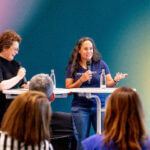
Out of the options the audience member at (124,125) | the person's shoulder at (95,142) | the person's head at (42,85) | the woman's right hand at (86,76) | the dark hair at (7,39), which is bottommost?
the person's shoulder at (95,142)

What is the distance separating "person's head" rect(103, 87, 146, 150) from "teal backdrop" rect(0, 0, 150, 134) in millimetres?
3202

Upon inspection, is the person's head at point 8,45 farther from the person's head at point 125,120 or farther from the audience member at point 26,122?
the person's head at point 125,120

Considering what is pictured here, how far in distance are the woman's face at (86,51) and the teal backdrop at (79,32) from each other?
1126 millimetres

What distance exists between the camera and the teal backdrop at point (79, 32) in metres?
4.75

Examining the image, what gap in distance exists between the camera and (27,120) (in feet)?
5.00

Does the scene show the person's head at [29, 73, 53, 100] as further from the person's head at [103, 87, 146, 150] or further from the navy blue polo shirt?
the navy blue polo shirt

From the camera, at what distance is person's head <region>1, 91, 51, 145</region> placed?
152cm

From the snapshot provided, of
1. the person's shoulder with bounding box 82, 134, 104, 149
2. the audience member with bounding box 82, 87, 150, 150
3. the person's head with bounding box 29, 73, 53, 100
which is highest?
the person's head with bounding box 29, 73, 53, 100

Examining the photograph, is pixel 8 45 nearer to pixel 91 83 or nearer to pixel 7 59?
pixel 7 59

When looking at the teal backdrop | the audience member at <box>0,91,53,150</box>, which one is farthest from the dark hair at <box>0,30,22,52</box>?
the audience member at <box>0,91,53,150</box>

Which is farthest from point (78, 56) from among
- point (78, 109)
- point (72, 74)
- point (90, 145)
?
point (90, 145)

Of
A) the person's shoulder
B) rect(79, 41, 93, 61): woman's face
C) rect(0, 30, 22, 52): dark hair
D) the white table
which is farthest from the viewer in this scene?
rect(79, 41, 93, 61): woman's face

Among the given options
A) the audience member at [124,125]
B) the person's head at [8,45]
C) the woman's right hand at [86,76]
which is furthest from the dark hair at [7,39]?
the audience member at [124,125]

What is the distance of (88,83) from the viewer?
138 inches
